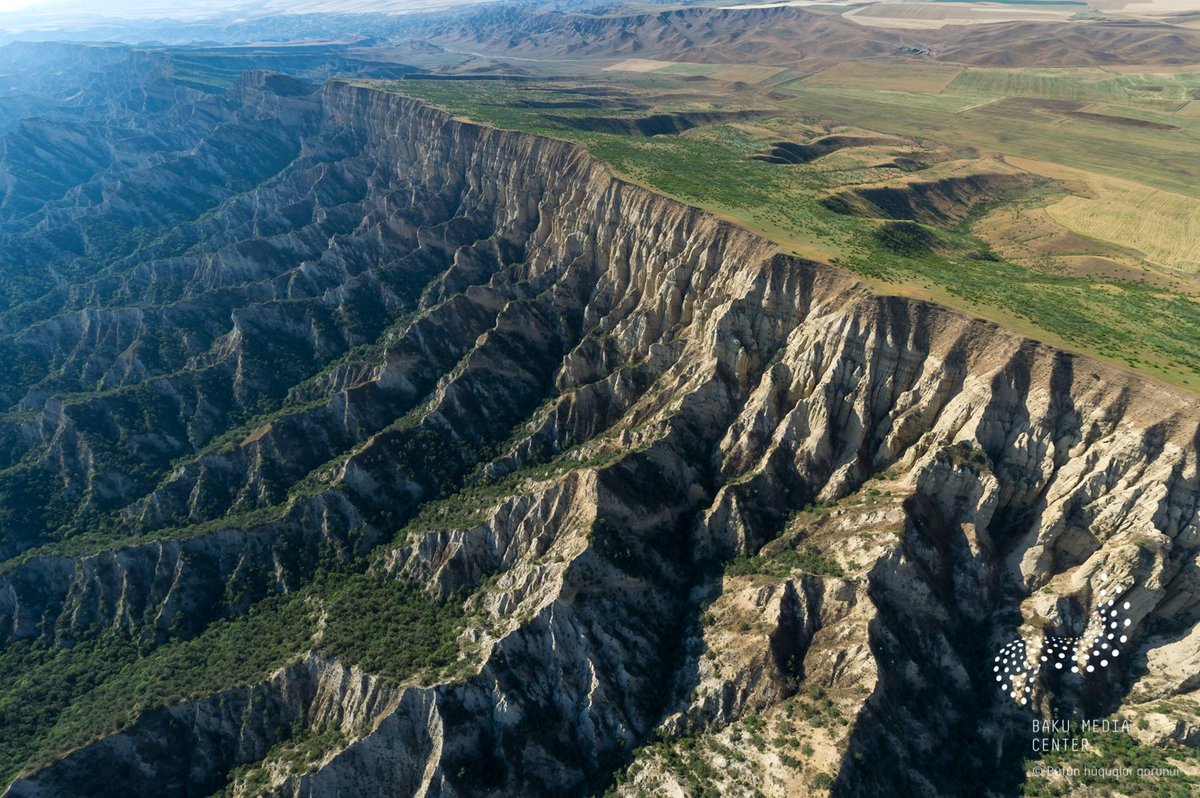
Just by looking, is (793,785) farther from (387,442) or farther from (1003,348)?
(387,442)

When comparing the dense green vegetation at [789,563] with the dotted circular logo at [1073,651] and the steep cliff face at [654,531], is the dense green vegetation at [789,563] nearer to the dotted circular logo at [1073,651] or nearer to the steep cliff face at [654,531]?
the steep cliff face at [654,531]

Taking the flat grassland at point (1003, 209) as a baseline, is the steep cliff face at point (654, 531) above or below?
below

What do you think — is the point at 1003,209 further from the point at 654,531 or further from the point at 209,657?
the point at 209,657

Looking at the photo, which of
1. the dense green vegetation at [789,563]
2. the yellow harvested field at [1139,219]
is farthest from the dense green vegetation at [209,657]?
the yellow harvested field at [1139,219]

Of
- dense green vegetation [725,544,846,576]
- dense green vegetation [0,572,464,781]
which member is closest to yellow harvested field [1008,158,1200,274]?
dense green vegetation [725,544,846,576]

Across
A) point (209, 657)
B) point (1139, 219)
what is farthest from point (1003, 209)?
point (209, 657)

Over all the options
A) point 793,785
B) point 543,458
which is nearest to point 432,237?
point 543,458
